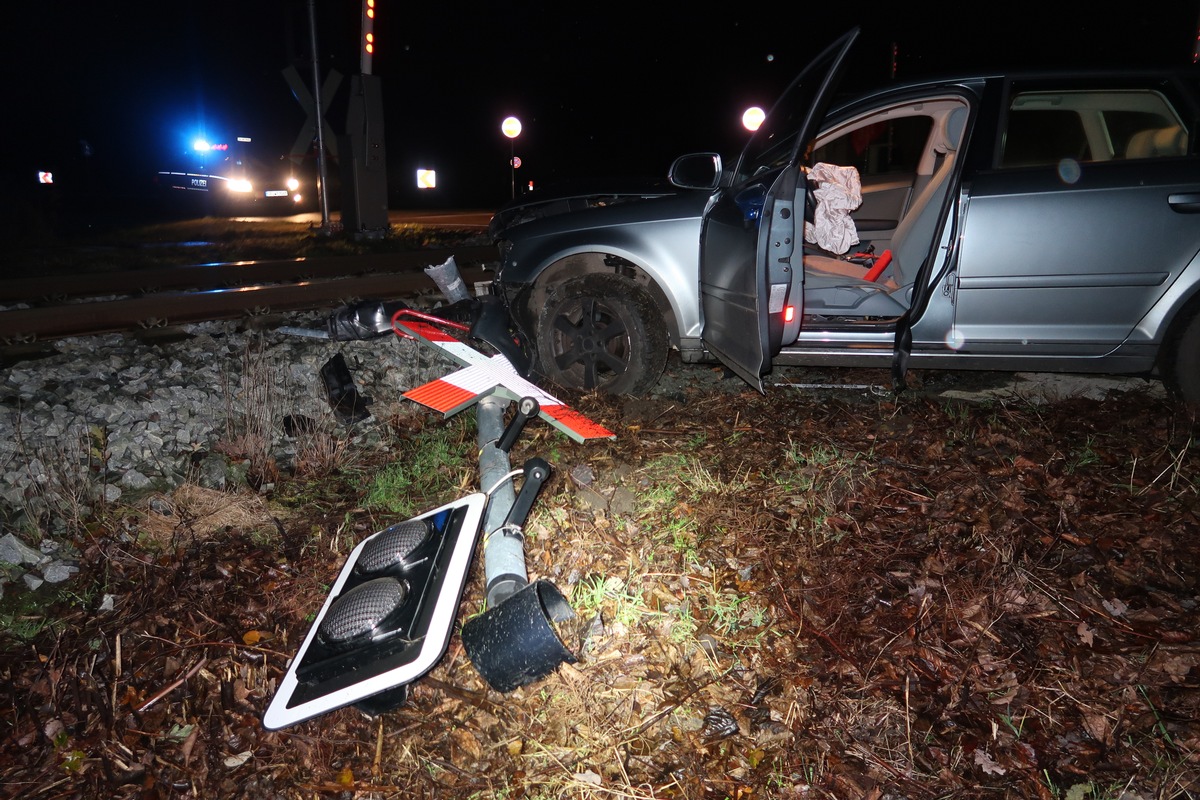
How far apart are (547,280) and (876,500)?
7.95ft

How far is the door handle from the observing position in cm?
355

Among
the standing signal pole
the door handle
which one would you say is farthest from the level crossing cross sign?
the door handle

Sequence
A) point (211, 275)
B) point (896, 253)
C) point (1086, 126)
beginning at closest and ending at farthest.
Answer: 1. point (1086, 126)
2. point (896, 253)
3. point (211, 275)

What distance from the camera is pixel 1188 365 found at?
378 centimetres

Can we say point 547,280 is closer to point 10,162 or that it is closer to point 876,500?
point 876,500

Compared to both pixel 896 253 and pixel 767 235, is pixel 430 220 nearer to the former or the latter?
pixel 896 253

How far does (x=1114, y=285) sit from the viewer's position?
3.73 metres

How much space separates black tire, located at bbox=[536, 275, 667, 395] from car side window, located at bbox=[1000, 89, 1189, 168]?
2.08 m

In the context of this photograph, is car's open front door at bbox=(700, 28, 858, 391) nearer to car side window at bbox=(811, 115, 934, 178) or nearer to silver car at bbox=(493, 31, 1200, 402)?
silver car at bbox=(493, 31, 1200, 402)

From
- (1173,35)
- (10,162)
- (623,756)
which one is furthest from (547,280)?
(10,162)

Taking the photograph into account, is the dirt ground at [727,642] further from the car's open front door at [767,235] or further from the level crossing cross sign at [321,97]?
the level crossing cross sign at [321,97]

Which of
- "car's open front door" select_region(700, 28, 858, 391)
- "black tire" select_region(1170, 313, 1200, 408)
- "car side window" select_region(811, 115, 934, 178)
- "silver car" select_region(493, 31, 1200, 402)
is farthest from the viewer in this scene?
"car side window" select_region(811, 115, 934, 178)

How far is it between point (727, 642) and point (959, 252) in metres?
2.51

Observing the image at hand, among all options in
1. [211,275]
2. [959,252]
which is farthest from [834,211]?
[211,275]
